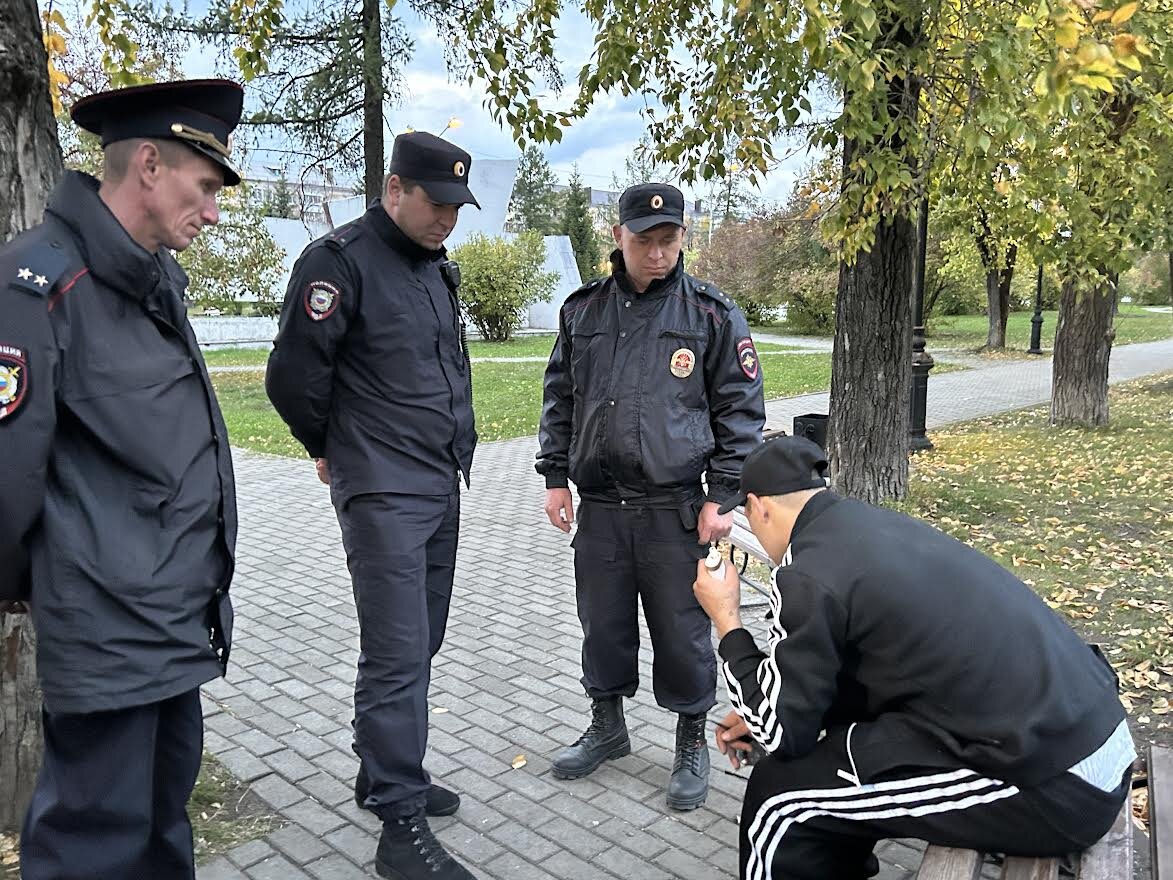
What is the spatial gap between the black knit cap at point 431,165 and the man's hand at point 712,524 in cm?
136

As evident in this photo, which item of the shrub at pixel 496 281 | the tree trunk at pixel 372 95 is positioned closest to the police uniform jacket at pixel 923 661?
the tree trunk at pixel 372 95

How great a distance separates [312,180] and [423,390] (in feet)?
36.1

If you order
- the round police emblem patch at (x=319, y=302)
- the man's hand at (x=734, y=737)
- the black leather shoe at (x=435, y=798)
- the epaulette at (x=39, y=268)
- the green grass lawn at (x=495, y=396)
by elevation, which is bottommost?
the black leather shoe at (x=435, y=798)

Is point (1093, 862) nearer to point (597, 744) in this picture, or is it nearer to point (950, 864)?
point (950, 864)

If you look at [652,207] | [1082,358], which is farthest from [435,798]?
[1082,358]

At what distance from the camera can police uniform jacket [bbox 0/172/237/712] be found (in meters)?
1.90

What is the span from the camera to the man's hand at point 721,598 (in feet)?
8.71

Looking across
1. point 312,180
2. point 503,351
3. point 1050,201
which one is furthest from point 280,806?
point 503,351

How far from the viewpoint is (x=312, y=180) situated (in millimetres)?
13062

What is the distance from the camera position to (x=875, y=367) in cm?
719

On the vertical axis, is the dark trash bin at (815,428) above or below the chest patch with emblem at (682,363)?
below

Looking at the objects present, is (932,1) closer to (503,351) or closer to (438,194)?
(438,194)

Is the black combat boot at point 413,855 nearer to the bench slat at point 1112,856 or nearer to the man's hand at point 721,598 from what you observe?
the man's hand at point 721,598

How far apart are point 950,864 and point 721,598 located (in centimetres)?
85
